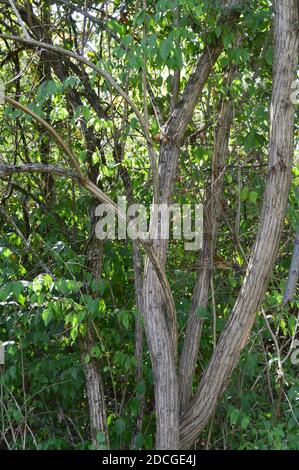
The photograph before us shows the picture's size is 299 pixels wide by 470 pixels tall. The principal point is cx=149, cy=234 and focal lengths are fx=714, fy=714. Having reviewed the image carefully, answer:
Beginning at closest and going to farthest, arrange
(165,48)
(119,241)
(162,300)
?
(165,48) < (162,300) < (119,241)

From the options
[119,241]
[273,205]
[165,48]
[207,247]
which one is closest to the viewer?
[165,48]

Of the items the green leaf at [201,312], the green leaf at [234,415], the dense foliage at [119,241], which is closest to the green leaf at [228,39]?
the dense foliage at [119,241]

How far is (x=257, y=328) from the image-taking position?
4.50 meters

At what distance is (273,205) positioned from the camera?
3805 mm

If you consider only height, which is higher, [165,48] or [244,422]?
[165,48]

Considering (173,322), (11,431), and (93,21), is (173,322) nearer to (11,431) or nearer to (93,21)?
(11,431)

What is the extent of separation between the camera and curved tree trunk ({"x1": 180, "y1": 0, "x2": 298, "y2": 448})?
3750 mm

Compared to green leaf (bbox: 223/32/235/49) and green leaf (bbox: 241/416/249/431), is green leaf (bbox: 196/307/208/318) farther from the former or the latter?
green leaf (bbox: 223/32/235/49)

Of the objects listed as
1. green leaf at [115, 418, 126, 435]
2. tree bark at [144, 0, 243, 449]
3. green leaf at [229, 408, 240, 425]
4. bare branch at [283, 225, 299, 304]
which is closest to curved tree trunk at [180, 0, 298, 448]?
green leaf at [229, 408, 240, 425]

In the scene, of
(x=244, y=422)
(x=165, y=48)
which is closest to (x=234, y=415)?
(x=244, y=422)

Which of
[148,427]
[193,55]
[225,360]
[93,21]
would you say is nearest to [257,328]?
[225,360]

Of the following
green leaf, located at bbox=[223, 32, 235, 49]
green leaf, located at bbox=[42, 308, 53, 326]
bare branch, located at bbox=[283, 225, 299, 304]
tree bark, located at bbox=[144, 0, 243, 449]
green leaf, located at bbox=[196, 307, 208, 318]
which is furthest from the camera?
bare branch, located at bbox=[283, 225, 299, 304]

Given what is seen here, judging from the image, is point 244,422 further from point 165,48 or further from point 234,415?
point 165,48

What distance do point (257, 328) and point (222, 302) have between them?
0.90ft
